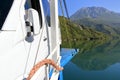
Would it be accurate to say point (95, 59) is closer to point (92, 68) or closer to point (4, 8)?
point (92, 68)

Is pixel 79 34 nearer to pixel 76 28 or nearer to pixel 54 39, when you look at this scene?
pixel 76 28

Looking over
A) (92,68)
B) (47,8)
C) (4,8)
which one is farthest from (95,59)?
(4,8)

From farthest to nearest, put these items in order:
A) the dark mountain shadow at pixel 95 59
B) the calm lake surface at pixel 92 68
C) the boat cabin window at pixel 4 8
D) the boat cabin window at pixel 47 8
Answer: the dark mountain shadow at pixel 95 59 < the calm lake surface at pixel 92 68 < the boat cabin window at pixel 47 8 < the boat cabin window at pixel 4 8

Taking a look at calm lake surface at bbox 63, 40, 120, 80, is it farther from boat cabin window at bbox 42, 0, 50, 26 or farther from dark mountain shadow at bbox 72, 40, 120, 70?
boat cabin window at bbox 42, 0, 50, 26

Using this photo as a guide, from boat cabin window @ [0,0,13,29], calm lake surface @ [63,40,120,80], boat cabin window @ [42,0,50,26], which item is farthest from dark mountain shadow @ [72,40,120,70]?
boat cabin window @ [0,0,13,29]

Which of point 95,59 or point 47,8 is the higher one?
point 47,8

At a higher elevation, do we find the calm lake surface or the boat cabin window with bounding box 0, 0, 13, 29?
the boat cabin window with bounding box 0, 0, 13, 29

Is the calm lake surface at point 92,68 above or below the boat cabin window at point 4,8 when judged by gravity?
below

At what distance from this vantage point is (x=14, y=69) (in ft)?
12.6

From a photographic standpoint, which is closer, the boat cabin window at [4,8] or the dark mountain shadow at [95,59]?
the boat cabin window at [4,8]

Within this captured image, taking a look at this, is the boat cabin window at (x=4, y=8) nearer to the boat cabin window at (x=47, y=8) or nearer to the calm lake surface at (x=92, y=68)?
the boat cabin window at (x=47, y=8)

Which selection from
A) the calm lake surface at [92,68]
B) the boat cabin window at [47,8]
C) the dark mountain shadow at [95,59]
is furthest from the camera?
the dark mountain shadow at [95,59]

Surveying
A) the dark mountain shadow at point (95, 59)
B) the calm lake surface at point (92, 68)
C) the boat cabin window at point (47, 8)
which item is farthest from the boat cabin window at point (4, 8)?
the dark mountain shadow at point (95, 59)

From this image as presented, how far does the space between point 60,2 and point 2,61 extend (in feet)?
14.8
